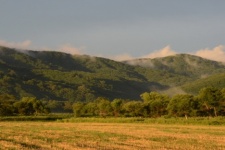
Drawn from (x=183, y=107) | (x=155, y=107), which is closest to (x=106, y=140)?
(x=183, y=107)

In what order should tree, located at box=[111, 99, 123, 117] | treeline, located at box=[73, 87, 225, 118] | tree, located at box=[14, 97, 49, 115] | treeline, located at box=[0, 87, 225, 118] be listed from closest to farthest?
treeline, located at box=[73, 87, 225, 118]
treeline, located at box=[0, 87, 225, 118]
tree, located at box=[111, 99, 123, 117]
tree, located at box=[14, 97, 49, 115]

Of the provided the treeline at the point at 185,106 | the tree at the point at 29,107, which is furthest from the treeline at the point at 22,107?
the treeline at the point at 185,106

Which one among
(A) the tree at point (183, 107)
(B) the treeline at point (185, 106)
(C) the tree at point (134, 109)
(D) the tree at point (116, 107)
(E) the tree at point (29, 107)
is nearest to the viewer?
(A) the tree at point (183, 107)

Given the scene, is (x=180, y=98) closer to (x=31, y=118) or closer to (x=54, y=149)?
(x=31, y=118)

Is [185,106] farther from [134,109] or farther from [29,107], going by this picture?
[29,107]

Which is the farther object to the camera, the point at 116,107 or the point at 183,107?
the point at 116,107

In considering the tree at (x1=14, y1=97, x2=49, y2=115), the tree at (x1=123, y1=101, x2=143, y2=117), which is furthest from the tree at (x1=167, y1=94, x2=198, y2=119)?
the tree at (x1=14, y1=97, x2=49, y2=115)

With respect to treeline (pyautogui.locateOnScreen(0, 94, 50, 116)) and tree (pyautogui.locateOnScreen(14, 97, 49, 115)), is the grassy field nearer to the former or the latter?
treeline (pyautogui.locateOnScreen(0, 94, 50, 116))

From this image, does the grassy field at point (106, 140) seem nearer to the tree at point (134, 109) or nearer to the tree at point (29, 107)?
the tree at point (134, 109)

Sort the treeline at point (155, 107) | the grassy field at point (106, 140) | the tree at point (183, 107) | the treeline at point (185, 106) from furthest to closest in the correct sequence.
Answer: the treeline at point (155, 107) < the treeline at point (185, 106) < the tree at point (183, 107) < the grassy field at point (106, 140)

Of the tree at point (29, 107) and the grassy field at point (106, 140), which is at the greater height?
the tree at point (29, 107)

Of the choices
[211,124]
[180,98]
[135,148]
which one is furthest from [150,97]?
[135,148]

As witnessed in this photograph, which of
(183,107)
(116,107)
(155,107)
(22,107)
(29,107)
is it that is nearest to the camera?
(183,107)

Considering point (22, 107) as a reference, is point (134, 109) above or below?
below
